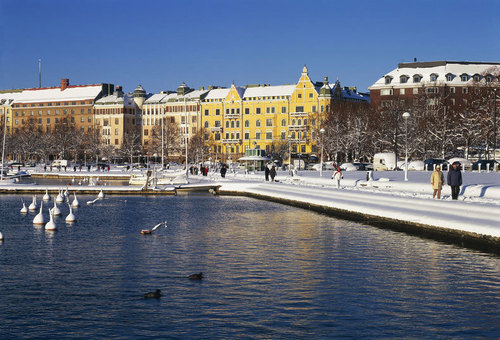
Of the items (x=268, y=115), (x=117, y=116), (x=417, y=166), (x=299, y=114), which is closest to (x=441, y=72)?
(x=299, y=114)

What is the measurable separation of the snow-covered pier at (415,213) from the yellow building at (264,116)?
90.2 m

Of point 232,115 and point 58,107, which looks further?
point 58,107

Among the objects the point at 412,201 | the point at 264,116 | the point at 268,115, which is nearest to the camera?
the point at 412,201

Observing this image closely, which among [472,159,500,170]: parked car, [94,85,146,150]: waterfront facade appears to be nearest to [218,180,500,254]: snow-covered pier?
[472,159,500,170]: parked car

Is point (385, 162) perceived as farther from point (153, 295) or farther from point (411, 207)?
point (153, 295)

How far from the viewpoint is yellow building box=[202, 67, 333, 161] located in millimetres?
144625

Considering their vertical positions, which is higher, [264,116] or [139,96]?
[139,96]

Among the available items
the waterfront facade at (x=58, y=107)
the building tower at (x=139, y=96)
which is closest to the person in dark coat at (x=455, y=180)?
the building tower at (x=139, y=96)

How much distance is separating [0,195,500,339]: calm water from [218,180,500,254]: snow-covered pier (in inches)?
45.6

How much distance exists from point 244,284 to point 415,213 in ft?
53.2

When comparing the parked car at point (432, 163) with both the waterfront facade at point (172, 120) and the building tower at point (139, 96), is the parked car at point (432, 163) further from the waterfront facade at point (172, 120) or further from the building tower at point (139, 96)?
the building tower at point (139, 96)

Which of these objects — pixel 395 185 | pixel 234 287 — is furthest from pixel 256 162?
pixel 234 287

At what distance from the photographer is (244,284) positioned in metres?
20.3

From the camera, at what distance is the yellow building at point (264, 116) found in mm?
144625
